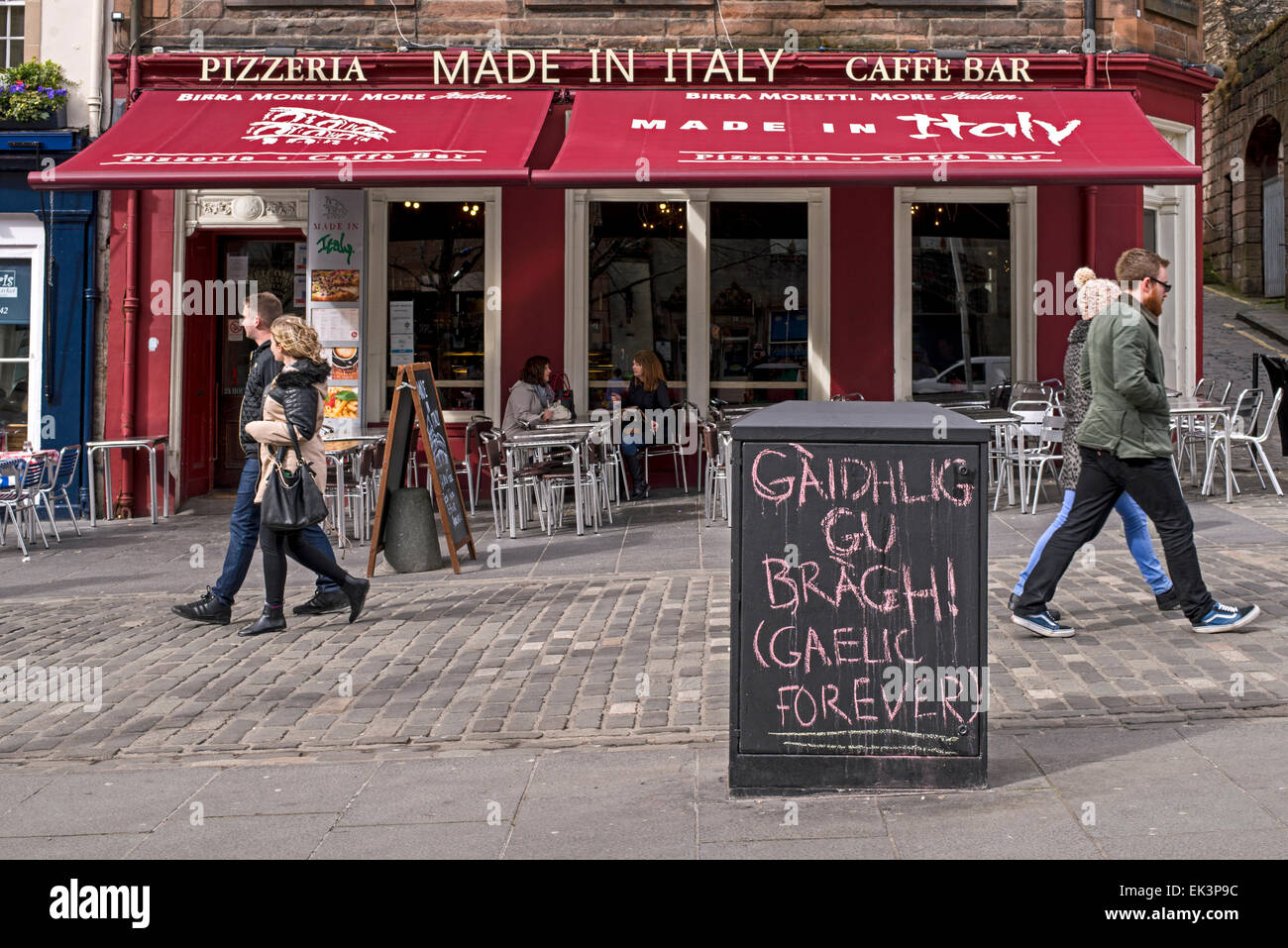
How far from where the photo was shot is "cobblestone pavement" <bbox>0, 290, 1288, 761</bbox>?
19.5 ft

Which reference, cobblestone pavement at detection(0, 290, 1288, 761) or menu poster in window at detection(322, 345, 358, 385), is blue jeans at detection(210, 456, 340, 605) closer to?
cobblestone pavement at detection(0, 290, 1288, 761)

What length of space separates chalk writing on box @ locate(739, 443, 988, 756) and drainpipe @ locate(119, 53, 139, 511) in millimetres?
10777

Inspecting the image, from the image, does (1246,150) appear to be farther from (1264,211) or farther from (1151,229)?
(1151,229)

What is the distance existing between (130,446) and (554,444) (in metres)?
4.75

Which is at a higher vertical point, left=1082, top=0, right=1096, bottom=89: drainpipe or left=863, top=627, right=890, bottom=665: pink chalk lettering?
left=1082, top=0, right=1096, bottom=89: drainpipe

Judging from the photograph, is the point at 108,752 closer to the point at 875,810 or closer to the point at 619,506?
the point at 875,810

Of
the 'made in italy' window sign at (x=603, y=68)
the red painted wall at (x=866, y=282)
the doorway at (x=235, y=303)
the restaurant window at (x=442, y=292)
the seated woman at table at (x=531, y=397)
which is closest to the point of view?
the seated woman at table at (x=531, y=397)

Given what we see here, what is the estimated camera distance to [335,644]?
773 centimetres

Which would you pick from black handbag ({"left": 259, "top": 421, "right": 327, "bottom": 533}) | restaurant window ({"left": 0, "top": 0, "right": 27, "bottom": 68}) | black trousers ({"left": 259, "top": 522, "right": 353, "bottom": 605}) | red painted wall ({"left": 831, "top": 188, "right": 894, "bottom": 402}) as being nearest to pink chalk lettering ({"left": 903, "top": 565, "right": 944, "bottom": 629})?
black handbag ({"left": 259, "top": 421, "right": 327, "bottom": 533})

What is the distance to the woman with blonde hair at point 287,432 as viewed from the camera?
7.82m

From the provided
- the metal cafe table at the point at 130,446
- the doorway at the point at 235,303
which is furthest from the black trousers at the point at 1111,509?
the doorway at the point at 235,303

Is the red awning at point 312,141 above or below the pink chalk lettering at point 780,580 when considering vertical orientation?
above

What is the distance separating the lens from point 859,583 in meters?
4.64

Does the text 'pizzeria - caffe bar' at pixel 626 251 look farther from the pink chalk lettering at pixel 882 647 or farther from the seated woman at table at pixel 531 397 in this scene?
the pink chalk lettering at pixel 882 647
